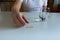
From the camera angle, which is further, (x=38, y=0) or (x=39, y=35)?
(x=38, y=0)

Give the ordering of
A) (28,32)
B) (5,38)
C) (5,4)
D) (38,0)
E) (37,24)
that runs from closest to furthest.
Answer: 1. (5,38)
2. (28,32)
3. (37,24)
4. (38,0)
5. (5,4)

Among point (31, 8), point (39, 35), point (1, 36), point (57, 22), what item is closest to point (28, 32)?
point (39, 35)

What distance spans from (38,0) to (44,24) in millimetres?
608

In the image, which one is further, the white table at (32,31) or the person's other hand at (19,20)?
the person's other hand at (19,20)

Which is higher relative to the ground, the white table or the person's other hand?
the person's other hand

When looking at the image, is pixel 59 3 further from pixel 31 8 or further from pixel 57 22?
pixel 57 22

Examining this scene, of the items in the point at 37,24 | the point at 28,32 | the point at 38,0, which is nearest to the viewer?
the point at 28,32

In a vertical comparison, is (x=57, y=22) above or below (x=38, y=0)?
below

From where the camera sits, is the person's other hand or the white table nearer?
the white table

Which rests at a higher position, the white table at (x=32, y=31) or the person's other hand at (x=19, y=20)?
the person's other hand at (x=19, y=20)

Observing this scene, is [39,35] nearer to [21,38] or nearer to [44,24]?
[21,38]

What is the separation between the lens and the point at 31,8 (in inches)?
68.6

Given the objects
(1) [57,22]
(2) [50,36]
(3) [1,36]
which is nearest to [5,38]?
(3) [1,36]

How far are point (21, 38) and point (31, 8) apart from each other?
0.88 m
